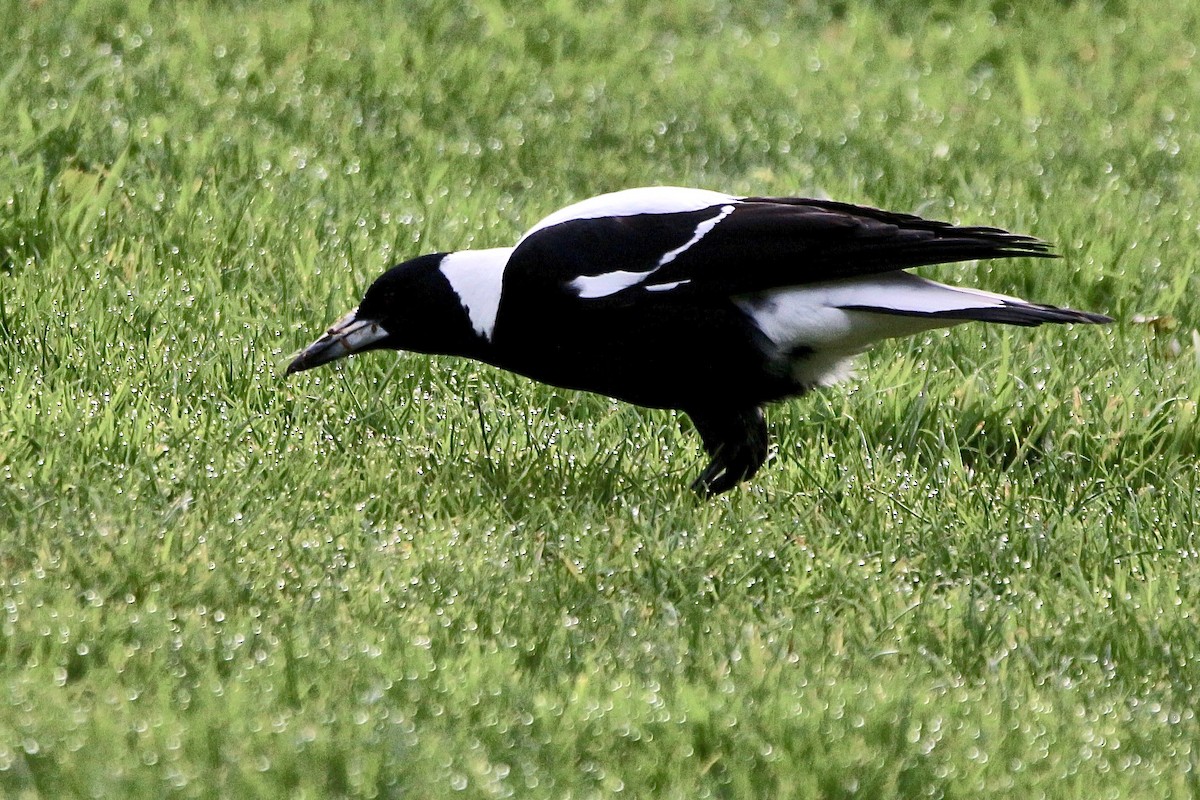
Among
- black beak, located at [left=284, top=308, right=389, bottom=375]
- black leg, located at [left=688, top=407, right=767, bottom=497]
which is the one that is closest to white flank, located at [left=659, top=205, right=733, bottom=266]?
black leg, located at [left=688, top=407, right=767, bottom=497]

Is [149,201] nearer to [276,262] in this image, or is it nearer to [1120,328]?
[276,262]

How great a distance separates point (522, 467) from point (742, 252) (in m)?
0.71

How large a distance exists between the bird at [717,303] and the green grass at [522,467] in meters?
0.19

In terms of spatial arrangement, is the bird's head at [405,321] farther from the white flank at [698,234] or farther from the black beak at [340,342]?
the white flank at [698,234]

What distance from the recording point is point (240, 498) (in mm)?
3373

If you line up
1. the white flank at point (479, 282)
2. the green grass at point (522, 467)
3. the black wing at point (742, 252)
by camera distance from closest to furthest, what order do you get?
the green grass at point (522, 467) < the black wing at point (742, 252) < the white flank at point (479, 282)

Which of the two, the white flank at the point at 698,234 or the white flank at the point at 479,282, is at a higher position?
the white flank at the point at 698,234

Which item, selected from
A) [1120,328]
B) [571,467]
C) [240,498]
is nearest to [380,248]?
[571,467]

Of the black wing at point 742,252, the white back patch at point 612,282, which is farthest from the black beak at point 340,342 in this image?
the white back patch at point 612,282

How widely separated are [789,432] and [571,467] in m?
0.70

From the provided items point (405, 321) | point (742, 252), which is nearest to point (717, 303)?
point (742, 252)

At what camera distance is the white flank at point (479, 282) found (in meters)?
3.98

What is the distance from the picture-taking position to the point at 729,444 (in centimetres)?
394

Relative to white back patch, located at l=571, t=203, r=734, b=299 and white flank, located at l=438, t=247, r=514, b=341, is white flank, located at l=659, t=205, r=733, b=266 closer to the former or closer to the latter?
white back patch, located at l=571, t=203, r=734, b=299
